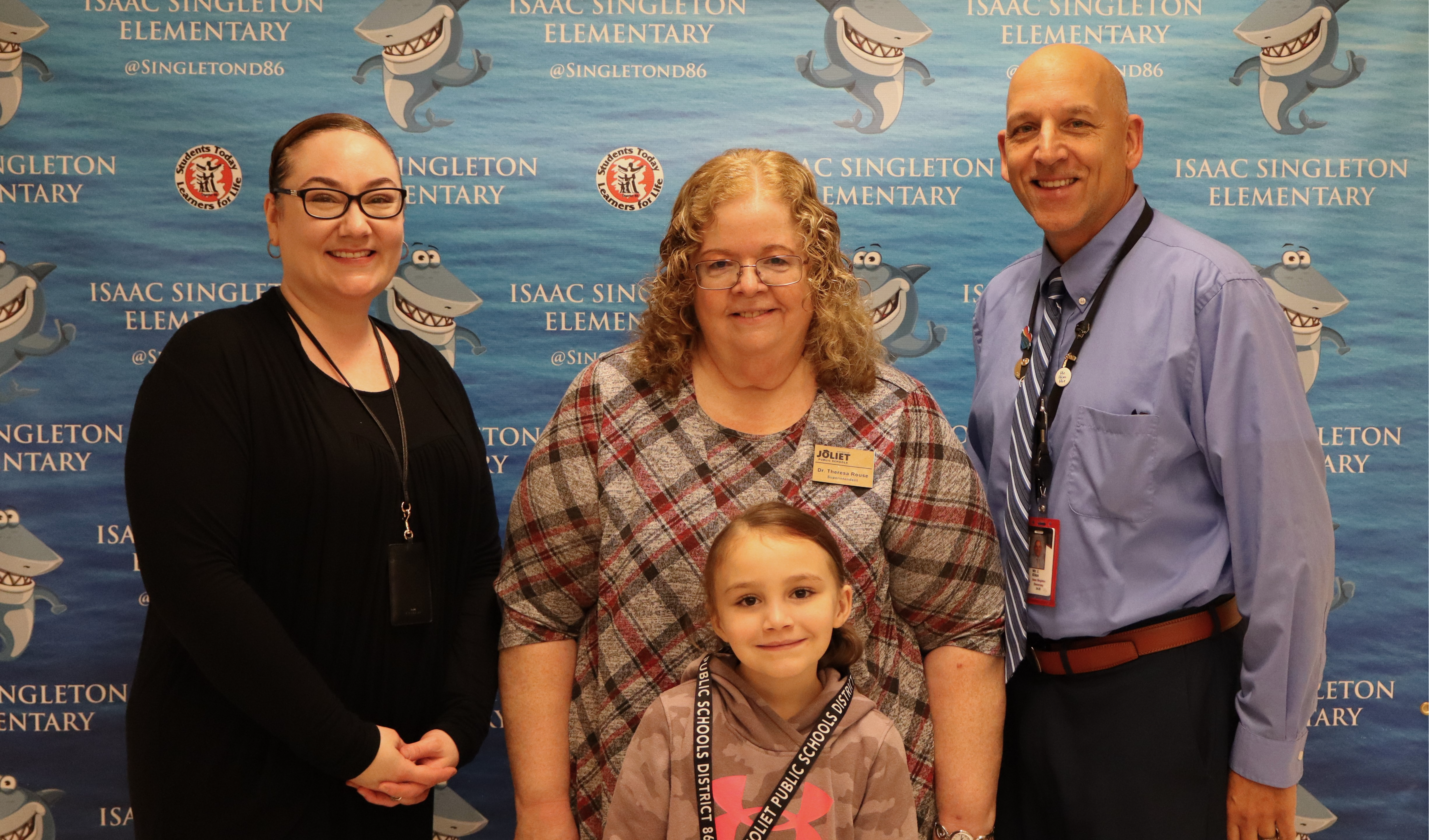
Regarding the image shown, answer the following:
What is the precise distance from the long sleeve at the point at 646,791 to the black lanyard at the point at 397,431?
627 mm

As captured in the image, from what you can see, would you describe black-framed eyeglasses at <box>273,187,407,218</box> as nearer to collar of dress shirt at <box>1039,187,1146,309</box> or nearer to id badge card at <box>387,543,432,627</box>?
id badge card at <box>387,543,432,627</box>

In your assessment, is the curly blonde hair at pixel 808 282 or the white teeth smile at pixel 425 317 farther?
the white teeth smile at pixel 425 317

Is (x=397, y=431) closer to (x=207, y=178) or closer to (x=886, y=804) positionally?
(x=886, y=804)

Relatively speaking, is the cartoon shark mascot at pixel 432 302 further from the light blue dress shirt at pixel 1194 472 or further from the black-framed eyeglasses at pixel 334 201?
the light blue dress shirt at pixel 1194 472

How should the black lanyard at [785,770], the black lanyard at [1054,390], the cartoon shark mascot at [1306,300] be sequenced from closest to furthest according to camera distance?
1. the black lanyard at [785,770]
2. the black lanyard at [1054,390]
3. the cartoon shark mascot at [1306,300]

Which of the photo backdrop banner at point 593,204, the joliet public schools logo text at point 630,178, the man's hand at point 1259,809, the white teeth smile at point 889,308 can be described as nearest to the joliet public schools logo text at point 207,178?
the photo backdrop banner at point 593,204

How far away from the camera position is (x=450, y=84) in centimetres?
291

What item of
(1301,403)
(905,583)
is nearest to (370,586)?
(905,583)

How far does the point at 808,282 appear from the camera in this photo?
1.90 meters

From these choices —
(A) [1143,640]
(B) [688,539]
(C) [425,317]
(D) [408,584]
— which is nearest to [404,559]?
(D) [408,584]

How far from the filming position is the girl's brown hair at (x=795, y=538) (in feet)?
5.69

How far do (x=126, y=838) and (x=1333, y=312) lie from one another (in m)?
3.89

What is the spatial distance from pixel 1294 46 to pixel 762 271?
212 cm

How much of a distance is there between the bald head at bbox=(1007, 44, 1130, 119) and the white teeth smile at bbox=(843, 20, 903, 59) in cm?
90
